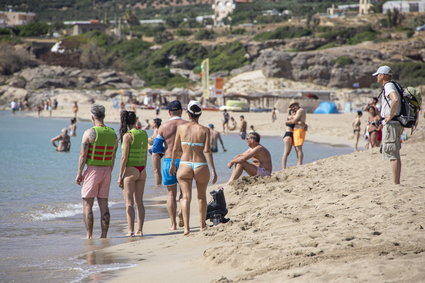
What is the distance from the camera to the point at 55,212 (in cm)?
1059

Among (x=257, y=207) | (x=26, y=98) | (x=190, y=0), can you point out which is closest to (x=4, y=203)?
(x=257, y=207)

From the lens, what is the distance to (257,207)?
820cm

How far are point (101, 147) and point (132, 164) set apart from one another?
0.44 m

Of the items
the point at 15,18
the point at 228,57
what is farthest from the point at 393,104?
the point at 15,18

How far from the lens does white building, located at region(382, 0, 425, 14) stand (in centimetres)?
11025

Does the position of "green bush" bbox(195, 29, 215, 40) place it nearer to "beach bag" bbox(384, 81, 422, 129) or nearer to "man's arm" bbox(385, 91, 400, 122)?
"beach bag" bbox(384, 81, 422, 129)

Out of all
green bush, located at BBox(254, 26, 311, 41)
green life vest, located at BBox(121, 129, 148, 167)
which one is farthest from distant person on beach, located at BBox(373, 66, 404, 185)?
green bush, located at BBox(254, 26, 311, 41)

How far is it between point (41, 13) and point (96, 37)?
2762 inches

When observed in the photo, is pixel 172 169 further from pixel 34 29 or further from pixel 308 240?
pixel 34 29

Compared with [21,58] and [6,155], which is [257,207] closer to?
[6,155]

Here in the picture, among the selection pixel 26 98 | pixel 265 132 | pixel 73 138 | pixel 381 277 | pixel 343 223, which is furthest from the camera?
pixel 26 98

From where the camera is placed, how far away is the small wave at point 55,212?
10.1 meters

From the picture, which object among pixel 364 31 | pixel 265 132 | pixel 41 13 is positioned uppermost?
pixel 41 13

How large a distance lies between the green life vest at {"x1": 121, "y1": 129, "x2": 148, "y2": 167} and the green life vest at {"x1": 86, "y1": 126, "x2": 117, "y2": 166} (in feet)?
0.85
